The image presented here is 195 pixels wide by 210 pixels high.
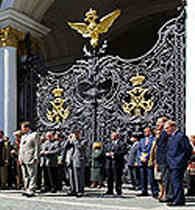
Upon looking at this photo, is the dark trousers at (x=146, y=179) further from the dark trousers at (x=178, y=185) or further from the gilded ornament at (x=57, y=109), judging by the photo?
the gilded ornament at (x=57, y=109)

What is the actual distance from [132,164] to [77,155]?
1.73 m

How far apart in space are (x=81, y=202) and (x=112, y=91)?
13.7 feet

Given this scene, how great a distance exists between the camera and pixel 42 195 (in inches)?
372

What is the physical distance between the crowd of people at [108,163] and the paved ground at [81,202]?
0.25 meters

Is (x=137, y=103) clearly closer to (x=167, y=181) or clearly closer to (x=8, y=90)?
(x=167, y=181)

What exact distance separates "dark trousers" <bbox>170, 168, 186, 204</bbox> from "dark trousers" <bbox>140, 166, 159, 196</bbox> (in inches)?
50.1

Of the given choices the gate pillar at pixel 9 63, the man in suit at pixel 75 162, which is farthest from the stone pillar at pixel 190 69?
the gate pillar at pixel 9 63

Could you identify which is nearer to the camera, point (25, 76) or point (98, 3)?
point (25, 76)

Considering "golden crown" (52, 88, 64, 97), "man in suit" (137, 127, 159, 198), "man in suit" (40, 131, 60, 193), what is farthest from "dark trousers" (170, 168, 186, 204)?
"golden crown" (52, 88, 64, 97)

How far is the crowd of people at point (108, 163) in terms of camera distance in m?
7.70

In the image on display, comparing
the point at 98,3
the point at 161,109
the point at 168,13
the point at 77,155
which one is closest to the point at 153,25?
the point at 168,13

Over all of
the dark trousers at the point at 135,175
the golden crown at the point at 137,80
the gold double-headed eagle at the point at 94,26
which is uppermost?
the gold double-headed eagle at the point at 94,26

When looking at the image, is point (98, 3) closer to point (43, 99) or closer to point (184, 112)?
point (43, 99)

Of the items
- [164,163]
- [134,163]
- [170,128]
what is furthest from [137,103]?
[164,163]
